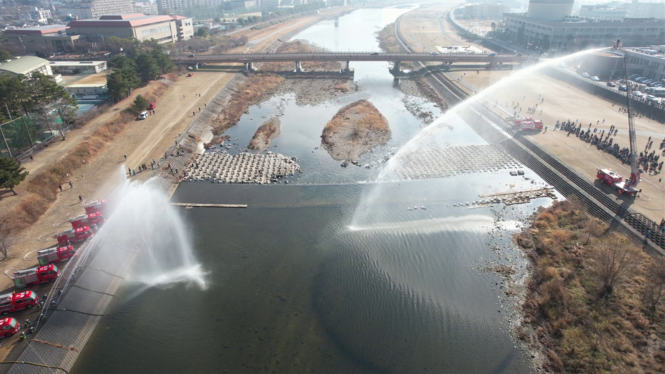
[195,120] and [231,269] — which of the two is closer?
[231,269]

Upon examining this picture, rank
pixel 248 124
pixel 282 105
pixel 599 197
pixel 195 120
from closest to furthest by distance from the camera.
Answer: pixel 599 197 < pixel 195 120 < pixel 248 124 < pixel 282 105

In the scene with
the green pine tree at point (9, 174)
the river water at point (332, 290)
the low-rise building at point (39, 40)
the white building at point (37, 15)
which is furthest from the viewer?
the white building at point (37, 15)

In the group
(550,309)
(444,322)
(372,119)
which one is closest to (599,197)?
(550,309)

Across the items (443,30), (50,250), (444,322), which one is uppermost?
(443,30)

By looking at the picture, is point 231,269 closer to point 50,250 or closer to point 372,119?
point 50,250

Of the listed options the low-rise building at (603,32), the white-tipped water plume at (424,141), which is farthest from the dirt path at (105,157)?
the low-rise building at (603,32)

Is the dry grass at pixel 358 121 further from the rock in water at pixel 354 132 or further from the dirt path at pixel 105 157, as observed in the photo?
the dirt path at pixel 105 157
